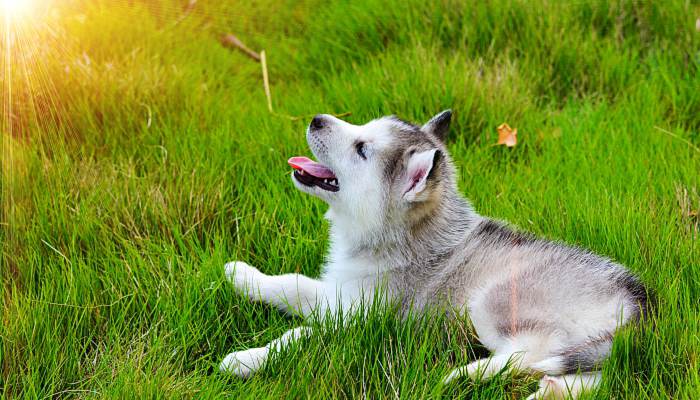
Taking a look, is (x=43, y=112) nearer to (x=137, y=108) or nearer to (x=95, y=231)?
(x=137, y=108)

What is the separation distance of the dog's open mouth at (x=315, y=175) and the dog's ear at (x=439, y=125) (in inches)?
23.0

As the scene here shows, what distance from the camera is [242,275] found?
3.62 m

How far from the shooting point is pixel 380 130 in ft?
12.2

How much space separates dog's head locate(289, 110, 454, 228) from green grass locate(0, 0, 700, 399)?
1.62 feet

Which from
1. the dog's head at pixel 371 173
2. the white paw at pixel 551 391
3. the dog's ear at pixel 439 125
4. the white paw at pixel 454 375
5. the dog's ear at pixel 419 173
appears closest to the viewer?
the white paw at pixel 551 391

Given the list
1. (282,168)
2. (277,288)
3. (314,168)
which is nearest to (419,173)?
(314,168)

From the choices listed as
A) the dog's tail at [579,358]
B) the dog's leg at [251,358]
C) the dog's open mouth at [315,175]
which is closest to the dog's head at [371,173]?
the dog's open mouth at [315,175]

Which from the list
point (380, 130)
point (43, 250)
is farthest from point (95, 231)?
point (380, 130)

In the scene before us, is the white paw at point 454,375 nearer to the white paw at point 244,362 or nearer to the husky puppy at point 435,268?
the husky puppy at point 435,268

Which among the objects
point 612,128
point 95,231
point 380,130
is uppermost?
point 380,130

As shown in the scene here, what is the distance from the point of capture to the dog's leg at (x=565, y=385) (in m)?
2.82

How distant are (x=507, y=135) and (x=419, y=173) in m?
1.62

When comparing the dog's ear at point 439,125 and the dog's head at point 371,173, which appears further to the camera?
the dog's ear at point 439,125

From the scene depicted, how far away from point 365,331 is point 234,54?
392 centimetres
